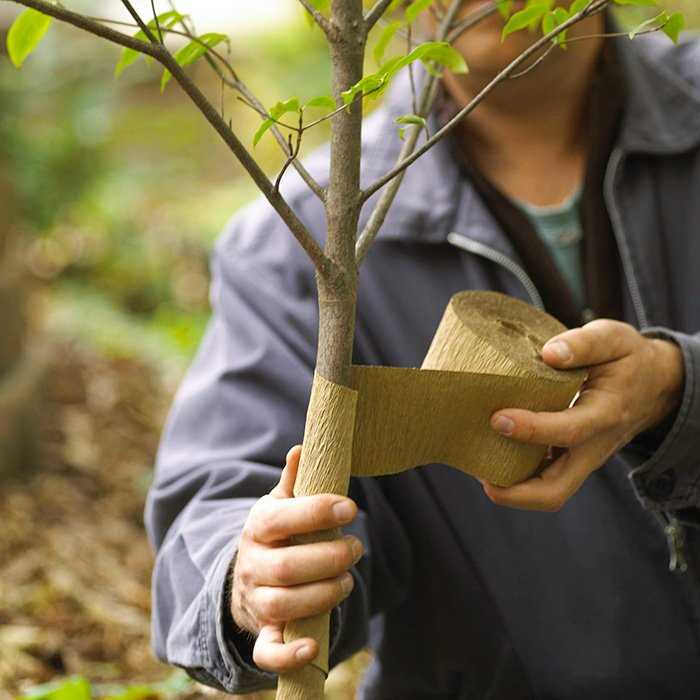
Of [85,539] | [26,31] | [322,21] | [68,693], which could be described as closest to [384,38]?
[322,21]

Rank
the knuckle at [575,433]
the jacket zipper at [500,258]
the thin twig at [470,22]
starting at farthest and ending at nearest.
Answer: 1. the jacket zipper at [500,258]
2. the thin twig at [470,22]
3. the knuckle at [575,433]

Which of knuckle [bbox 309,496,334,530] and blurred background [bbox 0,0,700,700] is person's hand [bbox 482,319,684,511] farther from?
blurred background [bbox 0,0,700,700]

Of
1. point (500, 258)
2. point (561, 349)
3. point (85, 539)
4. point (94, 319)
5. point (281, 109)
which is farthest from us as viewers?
point (94, 319)

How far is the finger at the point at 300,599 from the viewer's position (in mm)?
985

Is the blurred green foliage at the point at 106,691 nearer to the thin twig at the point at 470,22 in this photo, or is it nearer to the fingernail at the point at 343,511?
the fingernail at the point at 343,511

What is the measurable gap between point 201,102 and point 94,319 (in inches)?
153

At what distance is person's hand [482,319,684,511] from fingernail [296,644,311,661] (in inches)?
10.9

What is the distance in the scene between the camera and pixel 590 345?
110cm

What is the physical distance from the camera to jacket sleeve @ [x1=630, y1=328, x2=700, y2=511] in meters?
1.26

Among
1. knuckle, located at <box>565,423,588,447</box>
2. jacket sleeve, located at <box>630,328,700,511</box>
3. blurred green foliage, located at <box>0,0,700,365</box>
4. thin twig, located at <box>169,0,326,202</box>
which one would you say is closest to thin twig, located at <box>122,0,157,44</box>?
thin twig, located at <box>169,0,326,202</box>

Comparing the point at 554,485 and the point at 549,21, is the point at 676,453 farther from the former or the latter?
the point at 549,21

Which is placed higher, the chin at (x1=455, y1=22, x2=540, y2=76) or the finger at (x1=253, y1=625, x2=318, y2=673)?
the chin at (x1=455, y1=22, x2=540, y2=76)

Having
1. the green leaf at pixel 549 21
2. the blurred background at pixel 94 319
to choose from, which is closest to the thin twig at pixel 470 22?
the green leaf at pixel 549 21

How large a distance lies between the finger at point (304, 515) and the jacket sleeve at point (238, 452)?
9.9 inches
